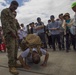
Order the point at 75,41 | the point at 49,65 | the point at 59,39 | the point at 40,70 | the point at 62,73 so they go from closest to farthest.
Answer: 1. the point at 62,73
2. the point at 40,70
3. the point at 49,65
4. the point at 75,41
5. the point at 59,39

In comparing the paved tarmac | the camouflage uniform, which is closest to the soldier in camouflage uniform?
the camouflage uniform

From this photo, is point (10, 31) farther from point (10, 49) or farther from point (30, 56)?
point (30, 56)

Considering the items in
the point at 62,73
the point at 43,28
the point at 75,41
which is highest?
the point at 43,28

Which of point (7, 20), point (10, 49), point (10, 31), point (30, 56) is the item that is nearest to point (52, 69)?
point (30, 56)

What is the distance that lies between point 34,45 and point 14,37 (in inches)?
31.7

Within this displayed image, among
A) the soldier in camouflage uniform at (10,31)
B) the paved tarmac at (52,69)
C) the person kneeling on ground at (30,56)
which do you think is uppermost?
the soldier in camouflage uniform at (10,31)

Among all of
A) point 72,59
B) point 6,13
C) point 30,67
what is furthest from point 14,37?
point 72,59

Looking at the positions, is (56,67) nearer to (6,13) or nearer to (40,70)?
(40,70)

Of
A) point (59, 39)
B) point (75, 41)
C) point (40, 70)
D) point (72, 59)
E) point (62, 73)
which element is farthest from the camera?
point (59, 39)

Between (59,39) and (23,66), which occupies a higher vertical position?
(59,39)

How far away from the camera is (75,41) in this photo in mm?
8906

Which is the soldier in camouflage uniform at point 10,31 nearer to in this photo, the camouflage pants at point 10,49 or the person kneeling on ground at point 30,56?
the camouflage pants at point 10,49

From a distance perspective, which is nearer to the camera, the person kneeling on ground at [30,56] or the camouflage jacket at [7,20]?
the camouflage jacket at [7,20]

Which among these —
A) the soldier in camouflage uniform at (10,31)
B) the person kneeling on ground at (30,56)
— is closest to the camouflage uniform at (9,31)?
the soldier in camouflage uniform at (10,31)
